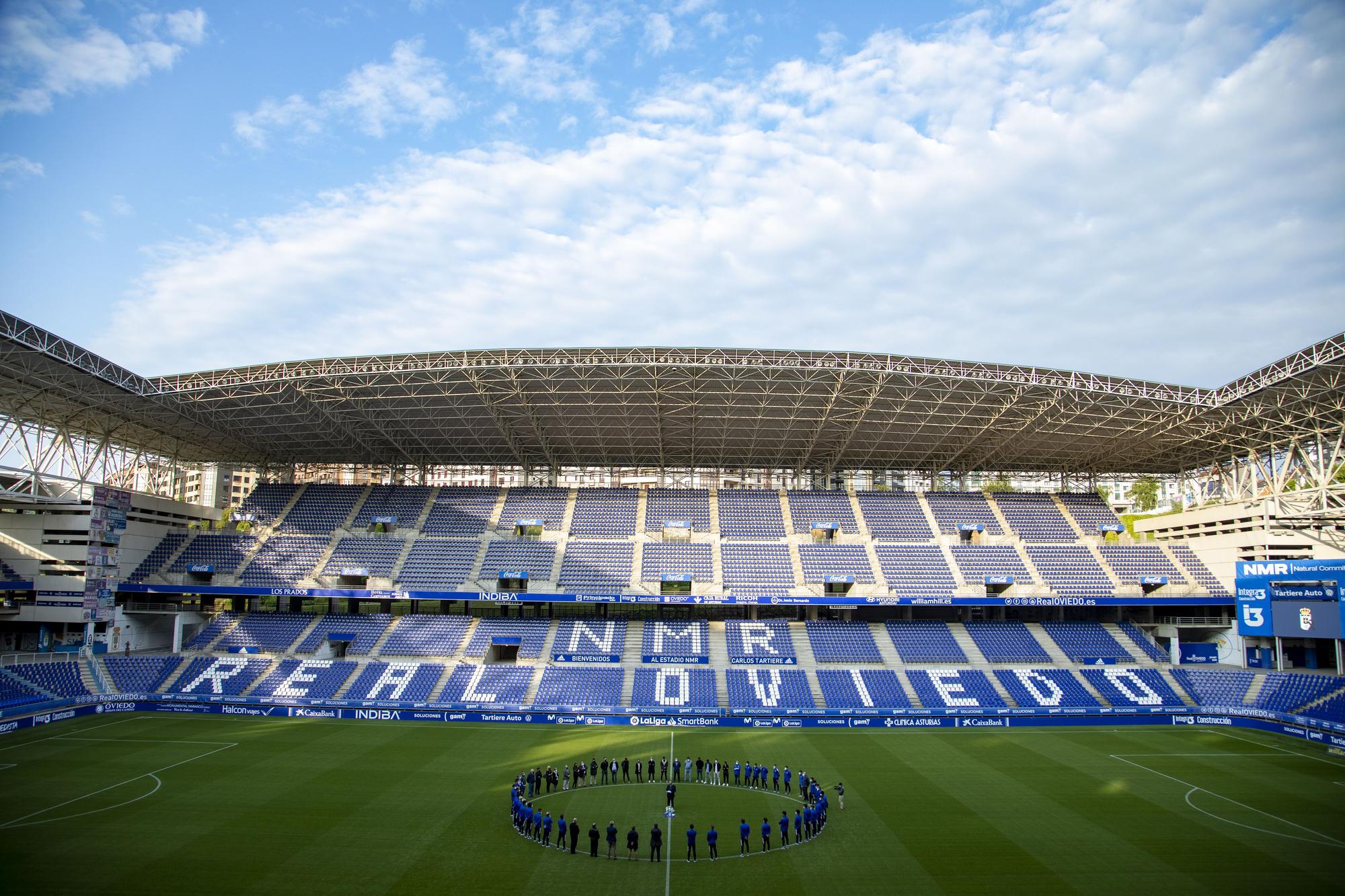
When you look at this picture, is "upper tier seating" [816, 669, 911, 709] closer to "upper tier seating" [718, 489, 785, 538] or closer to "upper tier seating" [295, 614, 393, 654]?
"upper tier seating" [718, 489, 785, 538]

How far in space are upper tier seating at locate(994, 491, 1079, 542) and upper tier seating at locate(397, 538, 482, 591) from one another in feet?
117

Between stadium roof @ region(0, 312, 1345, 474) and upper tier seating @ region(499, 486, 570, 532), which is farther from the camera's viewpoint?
upper tier seating @ region(499, 486, 570, 532)

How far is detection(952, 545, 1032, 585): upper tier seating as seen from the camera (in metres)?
45.9

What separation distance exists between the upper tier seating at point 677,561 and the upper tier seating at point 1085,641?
20398 mm

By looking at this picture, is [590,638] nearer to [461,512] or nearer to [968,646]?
[461,512]

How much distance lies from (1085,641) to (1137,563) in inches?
297

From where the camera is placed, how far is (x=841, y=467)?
2196 inches

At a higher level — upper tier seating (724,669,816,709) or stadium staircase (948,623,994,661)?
stadium staircase (948,623,994,661)

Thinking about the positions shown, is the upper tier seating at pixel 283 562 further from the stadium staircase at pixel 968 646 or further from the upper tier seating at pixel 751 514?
the stadium staircase at pixel 968 646

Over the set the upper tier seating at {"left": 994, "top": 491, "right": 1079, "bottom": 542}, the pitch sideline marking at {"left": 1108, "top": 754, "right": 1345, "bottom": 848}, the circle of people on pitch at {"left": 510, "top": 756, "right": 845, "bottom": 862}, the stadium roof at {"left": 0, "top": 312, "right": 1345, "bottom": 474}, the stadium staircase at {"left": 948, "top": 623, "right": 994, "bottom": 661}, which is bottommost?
the pitch sideline marking at {"left": 1108, "top": 754, "right": 1345, "bottom": 848}

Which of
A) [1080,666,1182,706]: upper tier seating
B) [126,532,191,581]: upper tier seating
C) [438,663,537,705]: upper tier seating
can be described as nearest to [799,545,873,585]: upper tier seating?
[1080,666,1182,706]: upper tier seating

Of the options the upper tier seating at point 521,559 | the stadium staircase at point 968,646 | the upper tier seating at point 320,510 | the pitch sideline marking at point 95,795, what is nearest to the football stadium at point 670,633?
the pitch sideline marking at point 95,795

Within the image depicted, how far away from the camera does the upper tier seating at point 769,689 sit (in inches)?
1441

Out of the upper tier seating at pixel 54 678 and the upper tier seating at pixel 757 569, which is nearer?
the upper tier seating at pixel 54 678
